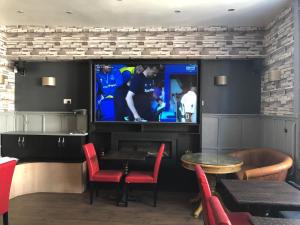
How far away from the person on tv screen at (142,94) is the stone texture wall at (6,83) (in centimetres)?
236

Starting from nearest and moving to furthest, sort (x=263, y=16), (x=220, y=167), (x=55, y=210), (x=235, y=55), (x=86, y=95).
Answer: (x=220, y=167) → (x=55, y=210) → (x=263, y=16) → (x=235, y=55) → (x=86, y=95)

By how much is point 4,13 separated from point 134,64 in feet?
7.43

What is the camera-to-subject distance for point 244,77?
5.03 metres

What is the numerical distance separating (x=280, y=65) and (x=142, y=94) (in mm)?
2321

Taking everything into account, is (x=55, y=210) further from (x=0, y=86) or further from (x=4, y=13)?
(x=4, y=13)

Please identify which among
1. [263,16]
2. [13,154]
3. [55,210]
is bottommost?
[55,210]

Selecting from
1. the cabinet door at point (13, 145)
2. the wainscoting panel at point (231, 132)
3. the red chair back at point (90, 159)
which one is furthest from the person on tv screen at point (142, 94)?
the cabinet door at point (13, 145)

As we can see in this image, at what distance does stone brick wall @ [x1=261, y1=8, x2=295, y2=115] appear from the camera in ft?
12.6

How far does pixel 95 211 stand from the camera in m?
3.94

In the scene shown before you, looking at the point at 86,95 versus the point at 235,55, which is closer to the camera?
the point at 235,55

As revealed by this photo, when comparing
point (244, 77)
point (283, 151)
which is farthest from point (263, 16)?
point (283, 151)

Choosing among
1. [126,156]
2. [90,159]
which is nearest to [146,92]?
[126,156]

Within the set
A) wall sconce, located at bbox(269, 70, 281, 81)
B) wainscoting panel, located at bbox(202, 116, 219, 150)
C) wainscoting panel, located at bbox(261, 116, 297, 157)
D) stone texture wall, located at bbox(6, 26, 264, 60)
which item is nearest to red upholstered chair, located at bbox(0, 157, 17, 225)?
stone texture wall, located at bbox(6, 26, 264, 60)

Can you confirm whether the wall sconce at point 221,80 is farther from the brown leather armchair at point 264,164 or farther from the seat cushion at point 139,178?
the seat cushion at point 139,178
